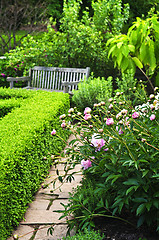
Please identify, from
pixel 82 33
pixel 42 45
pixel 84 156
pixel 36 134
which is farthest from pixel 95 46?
pixel 84 156

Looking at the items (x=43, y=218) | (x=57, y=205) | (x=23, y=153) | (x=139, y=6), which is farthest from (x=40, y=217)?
(x=139, y=6)

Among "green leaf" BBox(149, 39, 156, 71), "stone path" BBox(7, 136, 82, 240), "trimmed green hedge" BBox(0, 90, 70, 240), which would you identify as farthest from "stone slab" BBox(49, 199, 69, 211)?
"green leaf" BBox(149, 39, 156, 71)

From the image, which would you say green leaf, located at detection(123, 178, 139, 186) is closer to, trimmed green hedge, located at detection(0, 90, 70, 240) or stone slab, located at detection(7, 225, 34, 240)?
trimmed green hedge, located at detection(0, 90, 70, 240)

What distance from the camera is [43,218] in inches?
121

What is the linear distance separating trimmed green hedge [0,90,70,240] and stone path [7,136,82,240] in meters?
0.09

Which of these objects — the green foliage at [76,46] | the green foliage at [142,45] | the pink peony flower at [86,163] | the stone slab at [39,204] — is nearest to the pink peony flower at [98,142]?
the pink peony flower at [86,163]

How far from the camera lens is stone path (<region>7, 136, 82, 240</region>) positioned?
2.75 m

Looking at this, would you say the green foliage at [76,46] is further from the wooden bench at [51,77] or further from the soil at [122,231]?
the soil at [122,231]

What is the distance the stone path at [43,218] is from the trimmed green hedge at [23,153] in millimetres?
90

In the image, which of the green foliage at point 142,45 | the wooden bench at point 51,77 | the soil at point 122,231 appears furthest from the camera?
the wooden bench at point 51,77

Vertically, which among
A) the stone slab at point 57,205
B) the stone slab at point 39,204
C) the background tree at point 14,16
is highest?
the background tree at point 14,16

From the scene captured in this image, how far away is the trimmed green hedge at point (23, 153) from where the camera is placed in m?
2.69

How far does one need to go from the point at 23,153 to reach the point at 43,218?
28.0 inches

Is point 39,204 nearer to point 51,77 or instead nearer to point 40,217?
point 40,217
